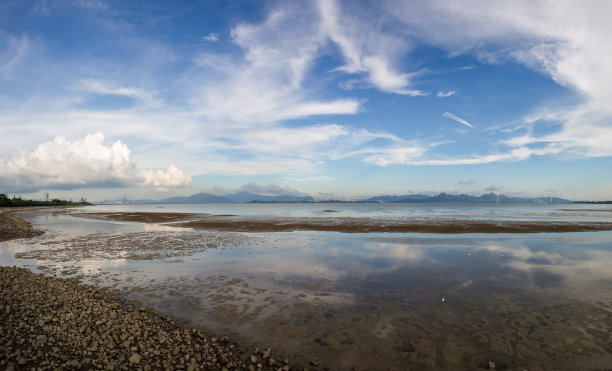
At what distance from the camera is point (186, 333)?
9.40 m

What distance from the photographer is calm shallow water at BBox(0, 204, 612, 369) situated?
8867 millimetres

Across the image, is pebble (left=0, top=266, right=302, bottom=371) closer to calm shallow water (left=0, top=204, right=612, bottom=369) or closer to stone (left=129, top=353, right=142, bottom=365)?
stone (left=129, top=353, right=142, bottom=365)

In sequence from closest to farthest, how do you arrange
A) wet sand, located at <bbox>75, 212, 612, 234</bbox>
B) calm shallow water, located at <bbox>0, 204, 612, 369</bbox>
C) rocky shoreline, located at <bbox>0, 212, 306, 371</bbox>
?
rocky shoreline, located at <bbox>0, 212, 306, 371</bbox>
calm shallow water, located at <bbox>0, 204, 612, 369</bbox>
wet sand, located at <bbox>75, 212, 612, 234</bbox>

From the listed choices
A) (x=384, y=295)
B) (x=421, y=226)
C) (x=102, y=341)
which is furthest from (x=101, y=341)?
(x=421, y=226)

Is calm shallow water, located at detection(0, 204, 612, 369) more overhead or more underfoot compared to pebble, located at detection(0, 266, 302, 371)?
more underfoot

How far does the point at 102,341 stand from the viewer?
27.2 feet

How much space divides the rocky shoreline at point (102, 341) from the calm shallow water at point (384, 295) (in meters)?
1.07

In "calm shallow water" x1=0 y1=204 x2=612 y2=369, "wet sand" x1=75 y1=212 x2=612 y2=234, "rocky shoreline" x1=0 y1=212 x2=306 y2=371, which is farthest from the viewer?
"wet sand" x1=75 y1=212 x2=612 y2=234

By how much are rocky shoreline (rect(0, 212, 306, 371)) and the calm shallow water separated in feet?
3.52

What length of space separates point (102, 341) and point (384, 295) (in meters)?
10.7

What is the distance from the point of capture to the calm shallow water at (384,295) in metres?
A: 8.87

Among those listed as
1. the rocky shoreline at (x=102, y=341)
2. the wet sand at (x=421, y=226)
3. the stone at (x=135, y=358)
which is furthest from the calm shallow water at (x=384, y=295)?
the wet sand at (x=421, y=226)

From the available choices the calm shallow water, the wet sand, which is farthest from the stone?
the wet sand

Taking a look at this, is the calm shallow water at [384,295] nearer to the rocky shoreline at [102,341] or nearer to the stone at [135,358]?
the rocky shoreline at [102,341]
